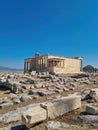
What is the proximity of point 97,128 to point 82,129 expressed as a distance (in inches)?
17.6

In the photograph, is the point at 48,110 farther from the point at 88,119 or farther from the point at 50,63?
the point at 50,63

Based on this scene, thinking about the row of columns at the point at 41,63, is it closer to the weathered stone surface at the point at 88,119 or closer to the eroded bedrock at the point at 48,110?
the eroded bedrock at the point at 48,110

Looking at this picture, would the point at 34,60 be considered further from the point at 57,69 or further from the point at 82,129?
the point at 82,129

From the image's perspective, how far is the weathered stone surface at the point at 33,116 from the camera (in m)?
5.53

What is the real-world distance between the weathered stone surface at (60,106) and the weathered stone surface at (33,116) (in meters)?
0.33

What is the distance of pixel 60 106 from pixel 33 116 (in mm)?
1444

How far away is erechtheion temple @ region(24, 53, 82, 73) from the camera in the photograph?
4919 cm

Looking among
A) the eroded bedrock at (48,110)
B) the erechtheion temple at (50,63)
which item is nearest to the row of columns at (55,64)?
the erechtheion temple at (50,63)

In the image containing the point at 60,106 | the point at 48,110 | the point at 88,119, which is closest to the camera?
the point at 88,119

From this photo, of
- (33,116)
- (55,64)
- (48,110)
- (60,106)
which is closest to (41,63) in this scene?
→ (55,64)

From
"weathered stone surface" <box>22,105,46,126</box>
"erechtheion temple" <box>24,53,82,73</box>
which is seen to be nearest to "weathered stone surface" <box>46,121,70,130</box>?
"weathered stone surface" <box>22,105,46,126</box>

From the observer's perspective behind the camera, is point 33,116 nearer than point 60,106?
Yes

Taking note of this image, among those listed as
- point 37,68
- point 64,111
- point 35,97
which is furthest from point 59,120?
point 37,68

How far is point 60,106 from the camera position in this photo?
265 inches
